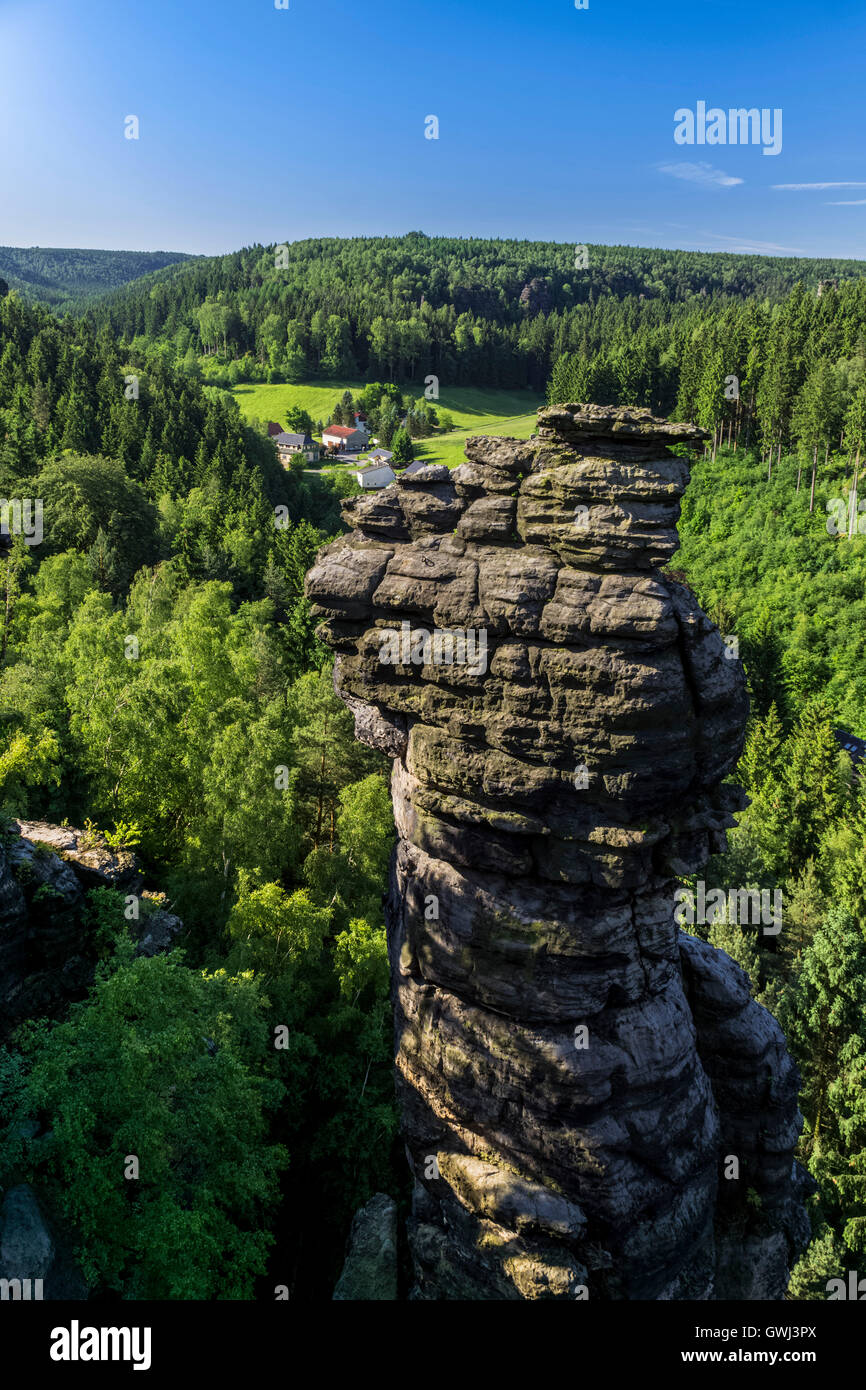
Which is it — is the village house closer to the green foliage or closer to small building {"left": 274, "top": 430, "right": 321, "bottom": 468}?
small building {"left": 274, "top": 430, "right": 321, "bottom": 468}

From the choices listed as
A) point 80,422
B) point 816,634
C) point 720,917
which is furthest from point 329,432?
point 720,917

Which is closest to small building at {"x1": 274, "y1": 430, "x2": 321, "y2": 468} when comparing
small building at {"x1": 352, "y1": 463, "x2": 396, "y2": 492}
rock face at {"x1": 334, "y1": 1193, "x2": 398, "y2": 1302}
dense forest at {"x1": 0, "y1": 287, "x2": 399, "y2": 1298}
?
small building at {"x1": 352, "y1": 463, "x2": 396, "y2": 492}

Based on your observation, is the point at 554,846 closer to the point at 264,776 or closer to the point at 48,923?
the point at 48,923

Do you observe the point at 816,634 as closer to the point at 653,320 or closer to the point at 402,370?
the point at 653,320

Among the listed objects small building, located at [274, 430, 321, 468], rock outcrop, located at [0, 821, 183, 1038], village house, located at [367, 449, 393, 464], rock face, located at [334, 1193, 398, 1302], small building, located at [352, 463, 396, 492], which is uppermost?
small building, located at [274, 430, 321, 468]

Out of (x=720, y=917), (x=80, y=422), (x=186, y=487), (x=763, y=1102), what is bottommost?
(x=720, y=917)
